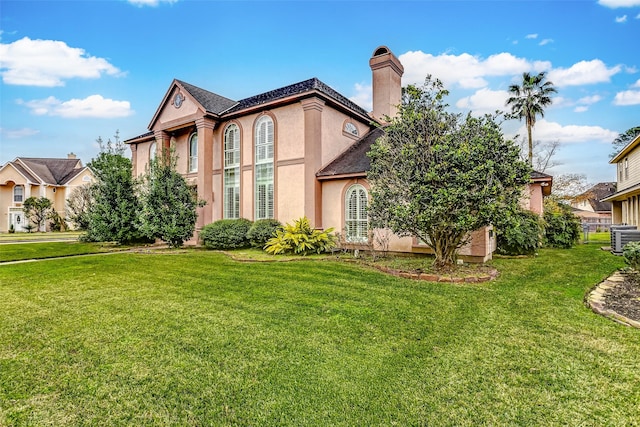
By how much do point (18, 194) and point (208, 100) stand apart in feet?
105

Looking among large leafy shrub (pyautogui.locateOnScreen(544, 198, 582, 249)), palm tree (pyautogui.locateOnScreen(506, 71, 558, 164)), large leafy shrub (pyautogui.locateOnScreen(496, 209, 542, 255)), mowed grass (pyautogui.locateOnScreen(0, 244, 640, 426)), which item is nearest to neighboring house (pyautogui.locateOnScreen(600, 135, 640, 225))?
large leafy shrub (pyautogui.locateOnScreen(544, 198, 582, 249))

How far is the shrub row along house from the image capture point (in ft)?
41.9

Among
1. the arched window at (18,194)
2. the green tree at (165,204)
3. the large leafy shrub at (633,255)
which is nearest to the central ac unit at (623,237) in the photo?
the large leafy shrub at (633,255)

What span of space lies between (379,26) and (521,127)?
20.4 metres

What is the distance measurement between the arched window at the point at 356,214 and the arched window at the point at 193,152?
909 centimetres

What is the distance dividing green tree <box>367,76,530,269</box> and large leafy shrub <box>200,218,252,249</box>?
6.91 m

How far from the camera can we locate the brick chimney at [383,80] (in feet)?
54.8

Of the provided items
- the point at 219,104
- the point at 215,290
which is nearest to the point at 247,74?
the point at 219,104

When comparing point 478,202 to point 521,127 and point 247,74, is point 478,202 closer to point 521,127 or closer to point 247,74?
point 247,74

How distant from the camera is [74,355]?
3678mm

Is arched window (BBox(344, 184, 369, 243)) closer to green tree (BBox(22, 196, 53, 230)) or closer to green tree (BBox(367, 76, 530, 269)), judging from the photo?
green tree (BBox(367, 76, 530, 269))

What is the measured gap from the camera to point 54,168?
1508 inches

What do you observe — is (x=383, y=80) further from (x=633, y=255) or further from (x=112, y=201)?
(x=112, y=201)

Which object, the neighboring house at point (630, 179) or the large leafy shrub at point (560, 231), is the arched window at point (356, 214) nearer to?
the large leafy shrub at point (560, 231)
